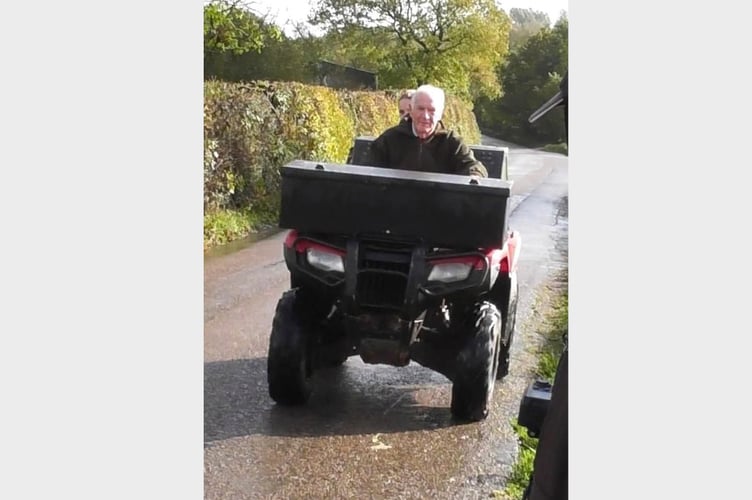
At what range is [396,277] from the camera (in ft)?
10.2

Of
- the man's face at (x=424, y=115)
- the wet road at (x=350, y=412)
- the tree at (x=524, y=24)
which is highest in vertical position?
the tree at (x=524, y=24)

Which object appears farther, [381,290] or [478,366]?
[478,366]

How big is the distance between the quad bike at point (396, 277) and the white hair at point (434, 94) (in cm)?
21

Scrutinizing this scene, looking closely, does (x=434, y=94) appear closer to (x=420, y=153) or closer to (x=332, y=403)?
(x=420, y=153)

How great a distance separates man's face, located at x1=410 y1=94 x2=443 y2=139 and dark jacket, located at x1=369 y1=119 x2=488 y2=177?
3cm

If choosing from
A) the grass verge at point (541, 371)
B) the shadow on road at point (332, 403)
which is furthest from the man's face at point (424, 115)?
the shadow on road at point (332, 403)

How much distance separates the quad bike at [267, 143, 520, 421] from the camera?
9.52 ft

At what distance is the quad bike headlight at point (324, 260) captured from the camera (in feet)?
10.2

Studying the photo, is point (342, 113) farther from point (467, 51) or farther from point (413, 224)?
point (467, 51)

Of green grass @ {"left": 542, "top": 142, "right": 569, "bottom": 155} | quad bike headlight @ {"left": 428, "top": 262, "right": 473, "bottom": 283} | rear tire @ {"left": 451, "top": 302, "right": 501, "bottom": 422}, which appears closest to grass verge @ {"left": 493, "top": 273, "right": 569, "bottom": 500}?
rear tire @ {"left": 451, "top": 302, "right": 501, "bottom": 422}

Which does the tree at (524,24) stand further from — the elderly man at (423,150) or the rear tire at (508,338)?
the rear tire at (508,338)

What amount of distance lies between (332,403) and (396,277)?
0.73 metres

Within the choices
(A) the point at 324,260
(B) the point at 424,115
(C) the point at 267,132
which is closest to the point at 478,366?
(A) the point at 324,260
